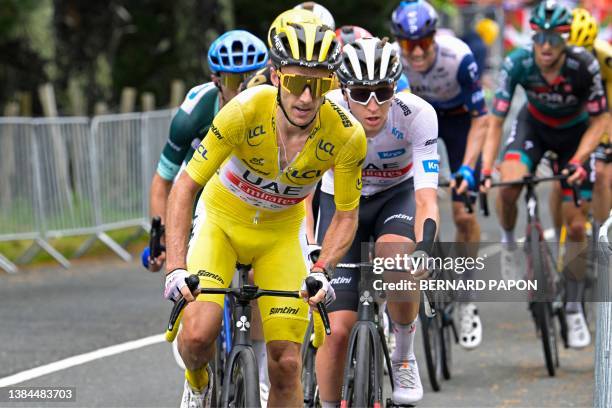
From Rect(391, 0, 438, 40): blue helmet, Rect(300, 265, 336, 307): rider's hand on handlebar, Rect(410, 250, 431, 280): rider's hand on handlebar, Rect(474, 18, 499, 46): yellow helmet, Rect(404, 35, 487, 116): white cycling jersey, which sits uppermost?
Rect(474, 18, 499, 46): yellow helmet

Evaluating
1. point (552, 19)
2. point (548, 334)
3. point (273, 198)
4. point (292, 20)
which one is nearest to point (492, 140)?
point (552, 19)

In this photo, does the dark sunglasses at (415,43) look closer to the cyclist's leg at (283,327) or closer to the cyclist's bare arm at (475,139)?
the cyclist's bare arm at (475,139)

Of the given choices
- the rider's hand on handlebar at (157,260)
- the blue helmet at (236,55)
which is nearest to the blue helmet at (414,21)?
the blue helmet at (236,55)

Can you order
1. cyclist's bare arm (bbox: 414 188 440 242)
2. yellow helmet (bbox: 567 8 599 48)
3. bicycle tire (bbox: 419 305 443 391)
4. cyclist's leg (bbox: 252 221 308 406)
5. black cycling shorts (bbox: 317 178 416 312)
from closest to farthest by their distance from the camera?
cyclist's leg (bbox: 252 221 308 406) → cyclist's bare arm (bbox: 414 188 440 242) → black cycling shorts (bbox: 317 178 416 312) → bicycle tire (bbox: 419 305 443 391) → yellow helmet (bbox: 567 8 599 48)

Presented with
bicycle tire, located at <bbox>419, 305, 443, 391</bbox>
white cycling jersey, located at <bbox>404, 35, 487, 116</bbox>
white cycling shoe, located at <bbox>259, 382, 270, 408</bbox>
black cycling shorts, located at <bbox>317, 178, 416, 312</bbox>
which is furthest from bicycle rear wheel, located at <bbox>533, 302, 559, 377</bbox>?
white cycling shoe, located at <bbox>259, 382, 270, 408</bbox>

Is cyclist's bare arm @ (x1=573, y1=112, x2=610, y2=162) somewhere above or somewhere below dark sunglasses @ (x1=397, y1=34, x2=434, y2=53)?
below

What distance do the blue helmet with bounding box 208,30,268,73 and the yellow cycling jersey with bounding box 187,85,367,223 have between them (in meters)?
1.23

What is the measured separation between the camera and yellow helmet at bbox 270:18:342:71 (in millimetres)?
7043

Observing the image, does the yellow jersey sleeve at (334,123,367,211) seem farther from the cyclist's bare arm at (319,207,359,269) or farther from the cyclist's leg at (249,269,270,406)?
the cyclist's leg at (249,269,270,406)

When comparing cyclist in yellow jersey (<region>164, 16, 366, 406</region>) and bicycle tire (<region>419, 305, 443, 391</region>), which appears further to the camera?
bicycle tire (<region>419, 305, 443, 391</region>)

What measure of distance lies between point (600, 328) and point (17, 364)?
16.1 ft

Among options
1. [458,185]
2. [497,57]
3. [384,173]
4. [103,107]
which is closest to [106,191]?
[103,107]

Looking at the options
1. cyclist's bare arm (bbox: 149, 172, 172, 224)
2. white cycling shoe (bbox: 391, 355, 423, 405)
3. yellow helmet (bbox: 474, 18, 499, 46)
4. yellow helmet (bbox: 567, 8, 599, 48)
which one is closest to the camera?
white cycling shoe (bbox: 391, 355, 423, 405)

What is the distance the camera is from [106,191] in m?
17.0
